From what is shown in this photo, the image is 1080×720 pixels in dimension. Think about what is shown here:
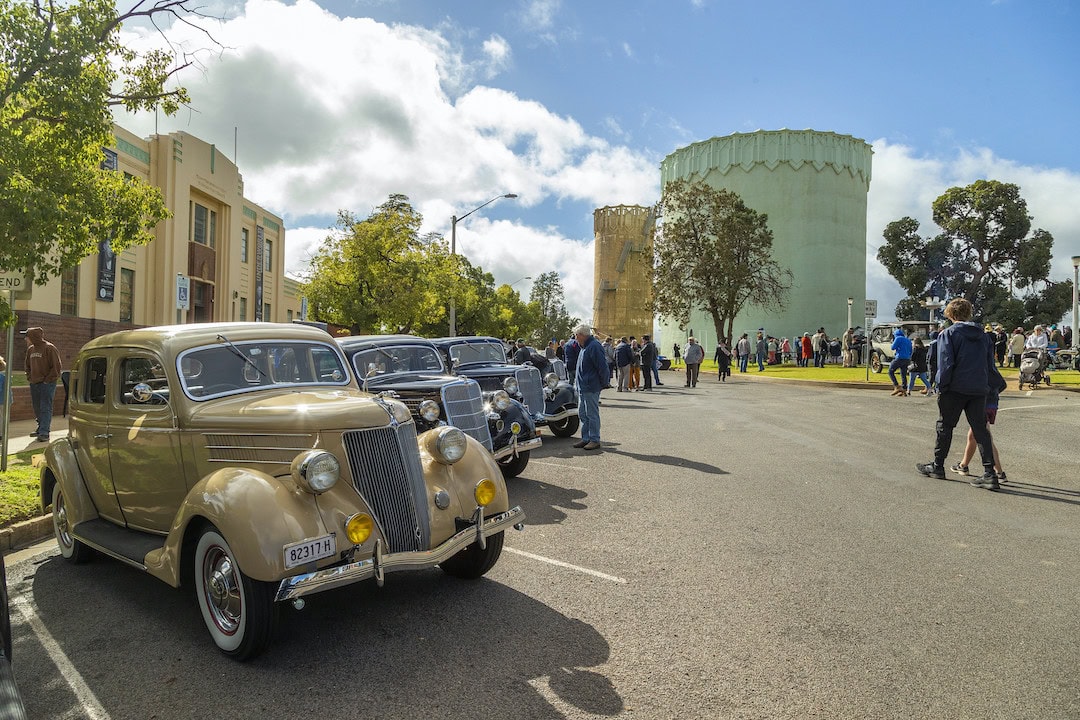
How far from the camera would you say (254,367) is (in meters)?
4.87

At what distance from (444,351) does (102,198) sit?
190 inches

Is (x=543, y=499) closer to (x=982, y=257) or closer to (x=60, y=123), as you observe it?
(x=60, y=123)

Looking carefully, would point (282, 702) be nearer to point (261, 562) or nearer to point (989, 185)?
point (261, 562)

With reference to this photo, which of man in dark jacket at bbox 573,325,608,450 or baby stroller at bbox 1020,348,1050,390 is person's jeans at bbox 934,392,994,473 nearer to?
man in dark jacket at bbox 573,325,608,450

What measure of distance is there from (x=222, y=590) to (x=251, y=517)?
624mm

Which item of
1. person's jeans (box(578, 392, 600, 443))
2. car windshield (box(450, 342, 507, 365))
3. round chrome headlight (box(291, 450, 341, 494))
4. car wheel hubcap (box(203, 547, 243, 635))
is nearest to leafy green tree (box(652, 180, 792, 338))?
car windshield (box(450, 342, 507, 365))

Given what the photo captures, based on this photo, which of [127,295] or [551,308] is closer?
[127,295]

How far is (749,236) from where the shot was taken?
40.7 m

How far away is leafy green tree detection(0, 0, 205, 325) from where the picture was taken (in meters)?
6.64

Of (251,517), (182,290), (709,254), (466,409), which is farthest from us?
(709,254)

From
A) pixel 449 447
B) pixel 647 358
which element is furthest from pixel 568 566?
pixel 647 358

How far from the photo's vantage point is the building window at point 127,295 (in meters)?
23.2

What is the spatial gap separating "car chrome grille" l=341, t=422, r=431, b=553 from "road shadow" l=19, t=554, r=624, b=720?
565 mm

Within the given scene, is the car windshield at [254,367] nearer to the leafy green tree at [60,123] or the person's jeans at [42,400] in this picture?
the leafy green tree at [60,123]
